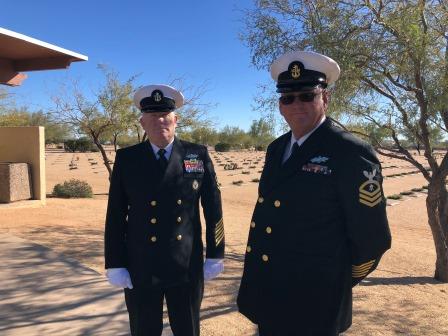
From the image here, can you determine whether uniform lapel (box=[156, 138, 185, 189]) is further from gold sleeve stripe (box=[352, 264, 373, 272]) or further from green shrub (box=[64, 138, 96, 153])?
green shrub (box=[64, 138, 96, 153])

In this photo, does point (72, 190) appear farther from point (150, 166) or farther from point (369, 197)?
point (369, 197)

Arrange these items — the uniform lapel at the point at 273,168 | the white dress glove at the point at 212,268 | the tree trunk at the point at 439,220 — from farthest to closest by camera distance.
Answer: the tree trunk at the point at 439,220, the white dress glove at the point at 212,268, the uniform lapel at the point at 273,168

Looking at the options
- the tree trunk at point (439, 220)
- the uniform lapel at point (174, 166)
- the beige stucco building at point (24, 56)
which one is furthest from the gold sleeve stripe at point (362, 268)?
the tree trunk at point (439, 220)

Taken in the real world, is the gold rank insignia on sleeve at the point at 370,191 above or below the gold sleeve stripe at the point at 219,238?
above

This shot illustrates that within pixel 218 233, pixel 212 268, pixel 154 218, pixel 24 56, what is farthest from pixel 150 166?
pixel 24 56

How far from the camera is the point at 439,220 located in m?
6.59

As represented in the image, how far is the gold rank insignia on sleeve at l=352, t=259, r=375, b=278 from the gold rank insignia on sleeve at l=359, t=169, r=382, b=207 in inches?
11.9

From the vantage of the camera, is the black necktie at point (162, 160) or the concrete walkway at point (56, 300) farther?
the concrete walkway at point (56, 300)

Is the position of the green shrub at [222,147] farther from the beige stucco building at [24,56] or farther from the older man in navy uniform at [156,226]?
the older man in navy uniform at [156,226]

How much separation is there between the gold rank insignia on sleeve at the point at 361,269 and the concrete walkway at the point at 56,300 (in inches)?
84.2

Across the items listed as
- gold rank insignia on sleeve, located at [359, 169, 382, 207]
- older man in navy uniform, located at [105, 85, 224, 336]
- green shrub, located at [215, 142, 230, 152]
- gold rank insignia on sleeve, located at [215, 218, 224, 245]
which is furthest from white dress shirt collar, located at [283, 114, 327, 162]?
green shrub, located at [215, 142, 230, 152]

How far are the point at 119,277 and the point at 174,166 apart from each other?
0.78m

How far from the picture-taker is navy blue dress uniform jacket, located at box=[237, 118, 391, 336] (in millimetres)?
1973

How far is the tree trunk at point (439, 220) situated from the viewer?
6.34 meters
